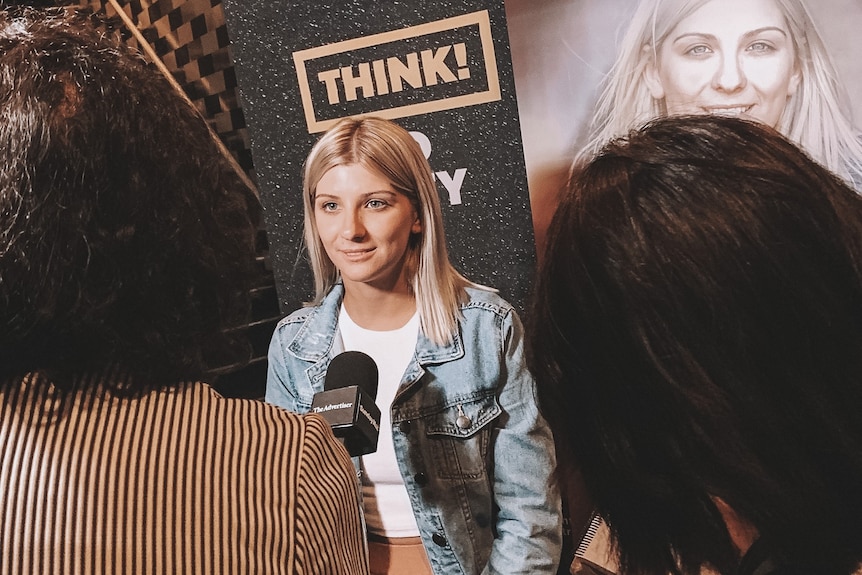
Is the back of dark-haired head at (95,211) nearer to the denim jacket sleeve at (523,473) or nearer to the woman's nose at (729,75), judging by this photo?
the denim jacket sleeve at (523,473)

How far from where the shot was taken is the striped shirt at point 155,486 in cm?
61

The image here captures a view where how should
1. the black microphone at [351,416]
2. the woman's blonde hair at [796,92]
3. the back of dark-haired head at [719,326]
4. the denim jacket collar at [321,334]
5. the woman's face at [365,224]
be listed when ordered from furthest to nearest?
the denim jacket collar at [321,334], the woman's face at [365,224], the woman's blonde hair at [796,92], the black microphone at [351,416], the back of dark-haired head at [719,326]

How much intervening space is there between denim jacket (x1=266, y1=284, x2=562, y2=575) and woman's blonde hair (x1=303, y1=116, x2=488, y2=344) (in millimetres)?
42

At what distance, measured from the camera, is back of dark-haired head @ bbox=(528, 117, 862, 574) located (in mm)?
564

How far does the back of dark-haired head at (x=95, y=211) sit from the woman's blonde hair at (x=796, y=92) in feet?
2.79

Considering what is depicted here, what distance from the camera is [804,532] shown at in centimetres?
61

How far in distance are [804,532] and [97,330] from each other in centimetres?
73

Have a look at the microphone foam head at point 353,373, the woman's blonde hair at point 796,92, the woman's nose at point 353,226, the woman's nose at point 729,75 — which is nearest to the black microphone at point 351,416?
the microphone foam head at point 353,373

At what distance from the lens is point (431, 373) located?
53.2 inches

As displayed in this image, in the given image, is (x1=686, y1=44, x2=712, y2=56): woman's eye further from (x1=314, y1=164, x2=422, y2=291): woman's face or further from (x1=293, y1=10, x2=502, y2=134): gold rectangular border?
(x1=314, y1=164, x2=422, y2=291): woman's face

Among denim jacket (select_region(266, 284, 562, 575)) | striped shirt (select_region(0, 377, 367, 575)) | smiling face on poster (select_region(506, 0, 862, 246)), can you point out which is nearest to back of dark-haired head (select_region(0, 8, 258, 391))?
striped shirt (select_region(0, 377, 367, 575))

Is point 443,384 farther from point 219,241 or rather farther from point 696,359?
point 696,359

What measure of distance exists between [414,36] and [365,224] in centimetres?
42

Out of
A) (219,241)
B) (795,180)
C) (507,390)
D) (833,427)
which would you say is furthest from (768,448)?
(507,390)
